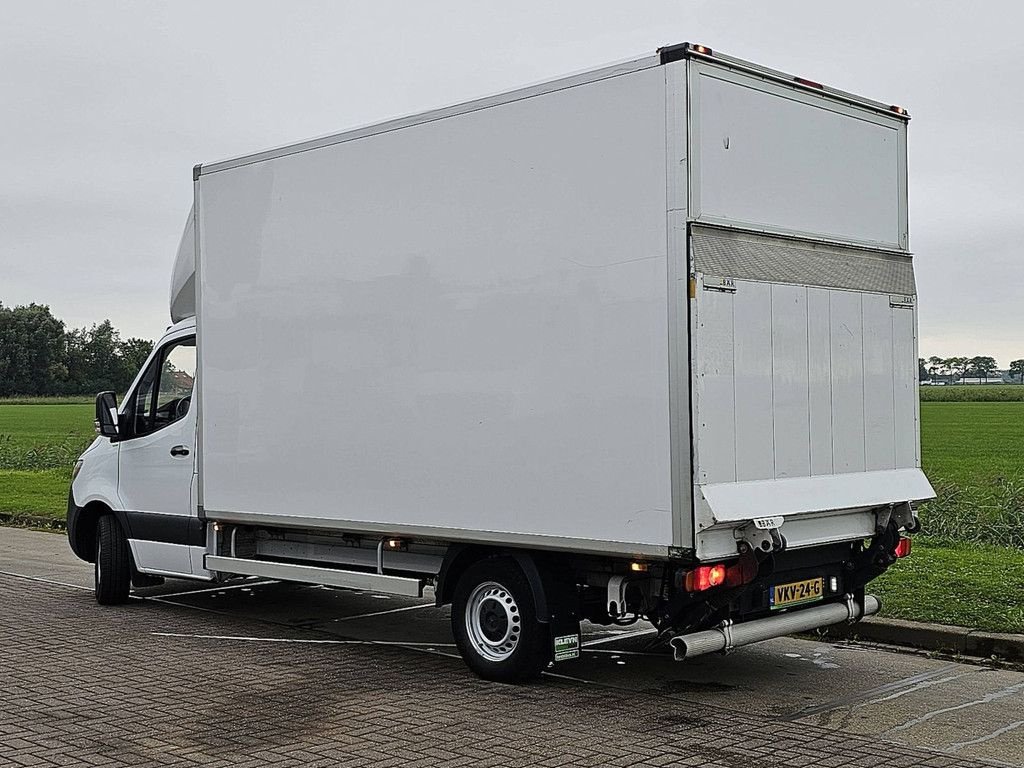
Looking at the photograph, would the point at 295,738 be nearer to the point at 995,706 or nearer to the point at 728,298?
the point at 728,298

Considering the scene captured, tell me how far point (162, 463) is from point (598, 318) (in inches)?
190

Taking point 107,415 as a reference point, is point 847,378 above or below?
above

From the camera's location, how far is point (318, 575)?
930 centimetres

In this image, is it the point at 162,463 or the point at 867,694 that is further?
the point at 162,463

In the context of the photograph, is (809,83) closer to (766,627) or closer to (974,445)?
(766,627)

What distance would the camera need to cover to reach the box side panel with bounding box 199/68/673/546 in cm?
722

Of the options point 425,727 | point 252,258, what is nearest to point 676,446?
point 425,727

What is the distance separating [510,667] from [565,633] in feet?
1.37

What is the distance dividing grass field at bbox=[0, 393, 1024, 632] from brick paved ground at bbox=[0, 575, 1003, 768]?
10.3 ft

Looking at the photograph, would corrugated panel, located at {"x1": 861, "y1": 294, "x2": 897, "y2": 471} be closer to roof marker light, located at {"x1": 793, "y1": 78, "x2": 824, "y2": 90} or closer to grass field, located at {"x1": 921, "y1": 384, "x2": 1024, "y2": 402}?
roof marker light, located at {"x1": 793, "y1": 78, "x2": 824, "y2": 90}

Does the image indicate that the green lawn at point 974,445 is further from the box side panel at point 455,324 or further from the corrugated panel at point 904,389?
the box side panel at point 455,324

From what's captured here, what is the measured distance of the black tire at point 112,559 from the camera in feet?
37.0

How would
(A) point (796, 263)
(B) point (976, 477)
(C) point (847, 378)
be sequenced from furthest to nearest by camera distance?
1. (B) point (976, 477)
2. (C) point (847, 378)
3. (A) point (796, 263)

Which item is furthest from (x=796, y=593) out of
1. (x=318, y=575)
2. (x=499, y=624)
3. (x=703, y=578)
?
(x=318, y=575)
